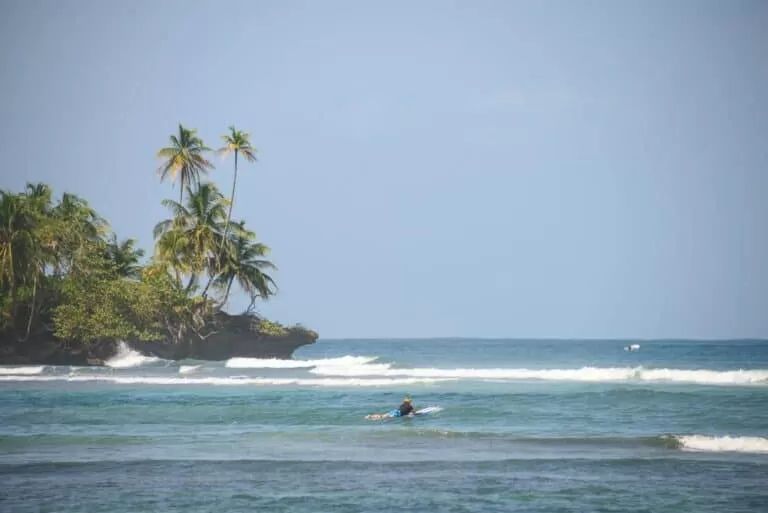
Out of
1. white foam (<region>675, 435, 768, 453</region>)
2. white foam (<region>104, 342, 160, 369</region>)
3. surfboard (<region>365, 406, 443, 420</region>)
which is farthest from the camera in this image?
white foam (<region>104, 342, 160, 369</region>)

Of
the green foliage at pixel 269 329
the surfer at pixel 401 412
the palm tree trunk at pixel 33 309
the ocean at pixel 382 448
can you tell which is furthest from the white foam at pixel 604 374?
the surfer at pixel 401 412

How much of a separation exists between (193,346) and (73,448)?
117ft

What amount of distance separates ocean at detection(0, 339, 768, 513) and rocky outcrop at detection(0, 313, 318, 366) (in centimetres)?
1197

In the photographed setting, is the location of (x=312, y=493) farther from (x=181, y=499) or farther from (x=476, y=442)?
(x=476, y=442)

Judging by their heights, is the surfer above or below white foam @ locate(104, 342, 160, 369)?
below

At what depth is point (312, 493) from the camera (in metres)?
16.5

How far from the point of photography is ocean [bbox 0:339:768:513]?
16172 mm

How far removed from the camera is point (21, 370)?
44.4 m

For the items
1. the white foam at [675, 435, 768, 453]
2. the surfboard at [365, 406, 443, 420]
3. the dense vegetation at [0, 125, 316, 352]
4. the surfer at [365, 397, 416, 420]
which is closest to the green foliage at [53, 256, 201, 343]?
the dense vegetation at [0, 125, 316, 352]

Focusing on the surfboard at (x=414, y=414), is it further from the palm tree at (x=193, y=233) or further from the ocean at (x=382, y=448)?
the palm tree at (x=193, y=233)

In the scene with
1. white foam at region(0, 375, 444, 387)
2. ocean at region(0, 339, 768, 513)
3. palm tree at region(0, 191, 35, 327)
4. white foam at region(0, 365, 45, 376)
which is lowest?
ocean at region(0, 339, 768, 513)

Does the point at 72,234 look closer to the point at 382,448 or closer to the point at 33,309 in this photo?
the point at 33,309

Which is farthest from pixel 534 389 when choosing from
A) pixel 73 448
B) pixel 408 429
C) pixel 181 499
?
pixel 181 499

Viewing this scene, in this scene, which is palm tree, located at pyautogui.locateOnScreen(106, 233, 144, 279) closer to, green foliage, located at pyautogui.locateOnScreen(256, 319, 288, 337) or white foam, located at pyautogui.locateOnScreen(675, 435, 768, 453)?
green foliage, located at pyautogui.locateOnScreen(256, 319, 288, 337)
